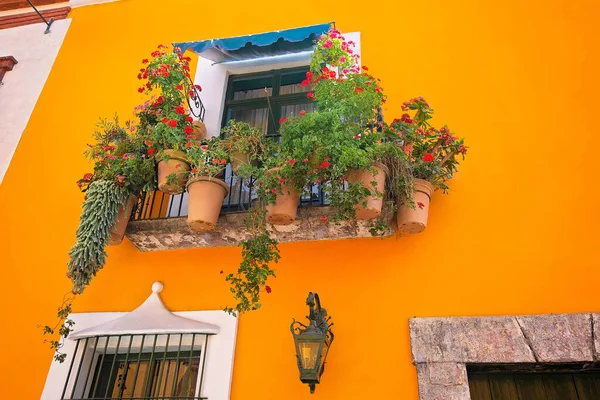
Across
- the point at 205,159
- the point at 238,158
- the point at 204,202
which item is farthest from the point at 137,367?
the point at 238,158

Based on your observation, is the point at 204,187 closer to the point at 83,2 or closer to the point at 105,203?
the point at 105,203

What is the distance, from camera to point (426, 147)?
349 centimetres

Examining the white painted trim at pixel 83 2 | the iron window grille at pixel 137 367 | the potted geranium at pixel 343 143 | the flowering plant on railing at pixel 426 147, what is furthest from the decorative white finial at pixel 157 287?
the white painted trim at pixel 83 2

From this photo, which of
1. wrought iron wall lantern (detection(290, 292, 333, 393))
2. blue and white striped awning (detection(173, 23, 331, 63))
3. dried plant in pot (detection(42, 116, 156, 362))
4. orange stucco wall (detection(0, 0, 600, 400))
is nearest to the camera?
wrought iron wall lantern (detection(290, 292, 333, 393))

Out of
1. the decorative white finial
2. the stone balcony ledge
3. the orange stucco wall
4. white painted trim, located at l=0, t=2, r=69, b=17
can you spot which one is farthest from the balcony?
white painted trim, located at l=0, t=2, r=69, b=17

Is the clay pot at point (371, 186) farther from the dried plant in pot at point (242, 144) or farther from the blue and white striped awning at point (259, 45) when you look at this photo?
the blue and white striped awning at point (259, 45)

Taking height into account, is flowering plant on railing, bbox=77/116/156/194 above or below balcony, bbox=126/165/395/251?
above

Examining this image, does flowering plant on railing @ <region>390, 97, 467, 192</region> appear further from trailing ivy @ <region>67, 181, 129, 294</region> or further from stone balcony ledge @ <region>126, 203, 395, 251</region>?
trailing ivy @ <region>67, 181, 129, 294</region>

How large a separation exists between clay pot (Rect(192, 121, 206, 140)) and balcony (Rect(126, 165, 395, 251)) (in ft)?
1.92

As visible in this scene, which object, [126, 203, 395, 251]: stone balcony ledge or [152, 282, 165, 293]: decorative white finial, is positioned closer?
[126, 203, 395, 251]: stone balcony ledge

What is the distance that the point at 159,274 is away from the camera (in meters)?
3.80

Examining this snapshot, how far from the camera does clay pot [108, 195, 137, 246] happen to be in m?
3.53

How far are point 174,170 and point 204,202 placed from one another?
432 mm

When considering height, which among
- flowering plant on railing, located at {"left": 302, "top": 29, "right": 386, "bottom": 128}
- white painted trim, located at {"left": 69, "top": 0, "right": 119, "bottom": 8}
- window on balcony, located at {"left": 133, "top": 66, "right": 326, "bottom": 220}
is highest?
white painted trim, located at {"left": 69, "top": 0, "right": 119, "bottom": 8}
